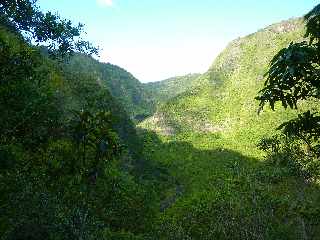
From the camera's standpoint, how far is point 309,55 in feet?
24.0

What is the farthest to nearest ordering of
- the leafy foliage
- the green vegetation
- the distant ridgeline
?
the distant ridgeline < the leafy foliage < the green vegetation

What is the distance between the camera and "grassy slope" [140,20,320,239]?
Answer: 70375 mm

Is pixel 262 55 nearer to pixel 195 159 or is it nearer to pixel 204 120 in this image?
pixel 204 120

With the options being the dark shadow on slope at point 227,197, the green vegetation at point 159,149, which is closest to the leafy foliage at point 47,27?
the green vegetation at point 159,149

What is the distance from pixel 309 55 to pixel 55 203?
940 inches

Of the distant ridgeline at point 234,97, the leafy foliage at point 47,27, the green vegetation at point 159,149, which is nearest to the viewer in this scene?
the green vegetation at point 159,149

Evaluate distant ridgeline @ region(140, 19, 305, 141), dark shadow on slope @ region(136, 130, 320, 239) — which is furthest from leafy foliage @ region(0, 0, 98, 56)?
distant ridgeline @ region(140, 19, 305, 141)

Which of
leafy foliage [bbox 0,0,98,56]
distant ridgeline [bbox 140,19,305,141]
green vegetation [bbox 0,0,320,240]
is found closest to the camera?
green vegetation [bbox 0,0,320,240]

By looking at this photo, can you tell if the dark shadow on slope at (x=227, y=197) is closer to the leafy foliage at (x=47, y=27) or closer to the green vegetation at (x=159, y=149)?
the green vegetation at (x=159, y=149)

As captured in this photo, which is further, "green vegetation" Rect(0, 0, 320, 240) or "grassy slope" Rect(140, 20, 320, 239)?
"grassy slope" Rect(140, 20, 320, 239)

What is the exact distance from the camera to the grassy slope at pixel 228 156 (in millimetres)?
70375

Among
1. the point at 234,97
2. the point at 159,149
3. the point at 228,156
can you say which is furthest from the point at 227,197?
the point at 234,97

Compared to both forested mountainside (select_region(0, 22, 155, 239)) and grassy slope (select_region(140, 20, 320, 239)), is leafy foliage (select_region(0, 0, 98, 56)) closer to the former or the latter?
forested mountainside (select_region(0, 22, 155, 239))

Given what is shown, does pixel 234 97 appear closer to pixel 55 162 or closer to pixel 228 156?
pixel 228 156
